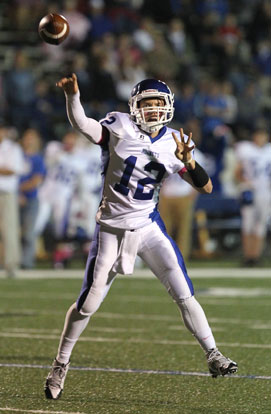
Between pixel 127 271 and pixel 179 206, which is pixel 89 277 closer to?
pixel 127 271

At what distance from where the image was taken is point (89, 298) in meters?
4.70

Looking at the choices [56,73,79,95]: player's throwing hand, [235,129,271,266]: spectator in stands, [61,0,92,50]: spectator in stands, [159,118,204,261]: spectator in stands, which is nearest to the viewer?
[56,73,79,95]: player's throwing hand

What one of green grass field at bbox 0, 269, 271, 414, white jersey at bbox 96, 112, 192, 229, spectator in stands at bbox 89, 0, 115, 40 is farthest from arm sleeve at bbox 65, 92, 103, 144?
spectator in stands at bbox 89, 0, 115, 40

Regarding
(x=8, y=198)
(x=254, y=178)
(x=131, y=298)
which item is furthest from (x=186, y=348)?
(x=254, y=178)

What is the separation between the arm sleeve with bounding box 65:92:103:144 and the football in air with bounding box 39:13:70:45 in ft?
1.42

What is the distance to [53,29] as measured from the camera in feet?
16.1

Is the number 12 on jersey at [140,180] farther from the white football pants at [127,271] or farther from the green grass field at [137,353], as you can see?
the green grass field at [137,353]

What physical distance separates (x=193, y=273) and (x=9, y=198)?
87.4 inches

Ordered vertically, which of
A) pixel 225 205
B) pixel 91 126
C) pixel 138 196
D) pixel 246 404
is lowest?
pixel 225 205

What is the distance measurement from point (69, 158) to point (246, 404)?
867cm

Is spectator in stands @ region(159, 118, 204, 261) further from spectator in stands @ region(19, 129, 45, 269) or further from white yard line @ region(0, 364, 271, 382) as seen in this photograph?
white yard line @ region(0, 364, 271, 382)

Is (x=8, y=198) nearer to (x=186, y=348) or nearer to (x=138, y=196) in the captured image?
(x=186, y=348)

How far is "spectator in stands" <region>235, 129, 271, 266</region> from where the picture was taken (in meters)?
12.4

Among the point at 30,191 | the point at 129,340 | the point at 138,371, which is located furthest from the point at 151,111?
the point at 30,191
